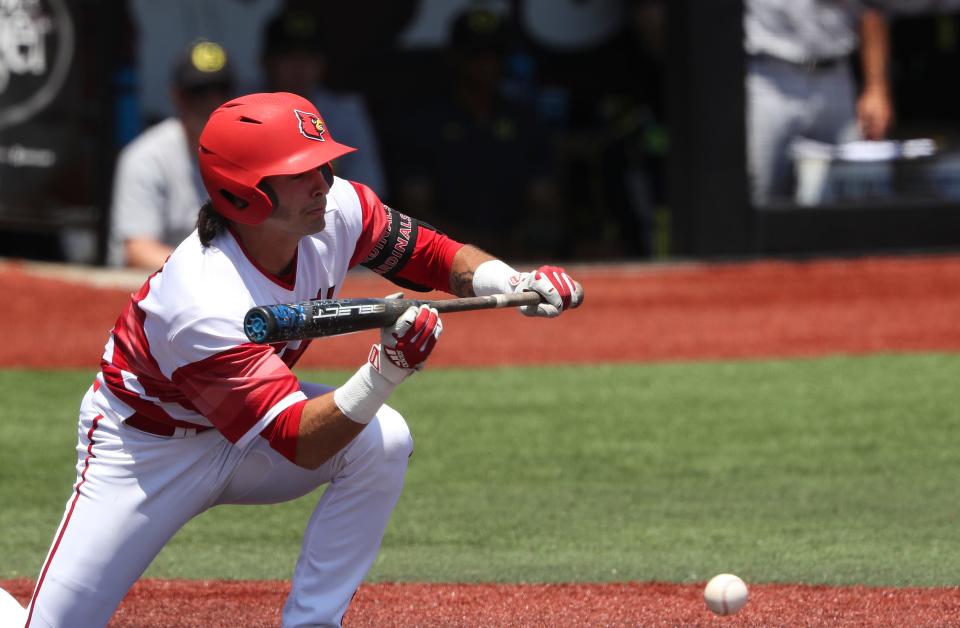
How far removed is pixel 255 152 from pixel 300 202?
16 cm

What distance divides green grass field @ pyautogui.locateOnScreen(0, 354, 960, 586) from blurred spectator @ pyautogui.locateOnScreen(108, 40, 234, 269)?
0.88m

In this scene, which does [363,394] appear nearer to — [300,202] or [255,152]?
[300,202]

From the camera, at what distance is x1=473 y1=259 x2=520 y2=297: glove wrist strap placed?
4277mm

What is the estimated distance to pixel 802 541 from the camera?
17.4ft

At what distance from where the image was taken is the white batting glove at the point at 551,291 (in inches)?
163

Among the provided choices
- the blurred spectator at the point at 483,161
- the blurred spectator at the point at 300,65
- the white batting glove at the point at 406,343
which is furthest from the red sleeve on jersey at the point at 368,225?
the blurred spectator at the point at 483,161

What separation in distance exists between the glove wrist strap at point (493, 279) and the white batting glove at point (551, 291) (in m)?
0.07

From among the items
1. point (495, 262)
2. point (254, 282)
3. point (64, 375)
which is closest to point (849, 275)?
point (64, 375)

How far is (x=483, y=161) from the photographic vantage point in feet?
38.6

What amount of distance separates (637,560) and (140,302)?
210 centimetres

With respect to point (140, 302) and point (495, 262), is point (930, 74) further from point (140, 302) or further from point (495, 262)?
point (140, 302)

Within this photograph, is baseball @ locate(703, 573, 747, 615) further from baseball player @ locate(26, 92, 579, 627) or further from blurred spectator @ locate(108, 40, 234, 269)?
blurred spectator @ locate(108, 40, 234, 269)

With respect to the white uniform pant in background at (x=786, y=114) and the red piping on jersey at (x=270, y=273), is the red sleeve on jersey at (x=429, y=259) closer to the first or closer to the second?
the red piping on jersey at (x=270, y=273)

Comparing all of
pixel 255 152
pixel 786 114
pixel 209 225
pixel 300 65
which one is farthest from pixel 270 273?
pixel 786 114
